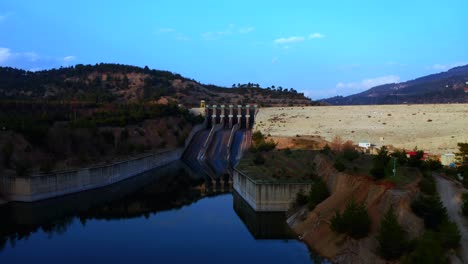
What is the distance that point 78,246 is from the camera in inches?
1240

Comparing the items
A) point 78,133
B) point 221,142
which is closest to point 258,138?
point 221,142

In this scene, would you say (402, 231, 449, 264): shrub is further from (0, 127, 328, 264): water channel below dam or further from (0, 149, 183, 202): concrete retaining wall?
(0, 149, 183, 202): concrete retaining wall

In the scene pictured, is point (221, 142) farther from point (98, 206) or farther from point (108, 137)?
point (98, 206)

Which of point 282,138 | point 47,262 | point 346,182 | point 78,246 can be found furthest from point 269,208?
point 282,138

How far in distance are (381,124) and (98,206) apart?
4954 centimetres

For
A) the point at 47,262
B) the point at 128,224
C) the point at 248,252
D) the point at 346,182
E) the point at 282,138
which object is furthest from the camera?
the point at 282,138

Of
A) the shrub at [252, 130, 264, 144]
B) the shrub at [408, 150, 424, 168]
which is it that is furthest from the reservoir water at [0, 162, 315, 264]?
the shrub at [252, 130, 264, 144]

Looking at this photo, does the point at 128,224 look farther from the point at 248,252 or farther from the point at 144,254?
the point at 248,252

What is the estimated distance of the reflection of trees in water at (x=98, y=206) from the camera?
36250mm

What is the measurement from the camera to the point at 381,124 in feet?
254

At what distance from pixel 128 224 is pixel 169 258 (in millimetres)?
10271

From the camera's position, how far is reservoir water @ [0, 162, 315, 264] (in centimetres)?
2928

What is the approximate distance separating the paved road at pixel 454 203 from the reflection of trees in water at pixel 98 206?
915 inches

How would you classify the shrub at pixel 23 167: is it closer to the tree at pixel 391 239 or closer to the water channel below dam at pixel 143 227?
the water channel below dam at pixel 143 227
